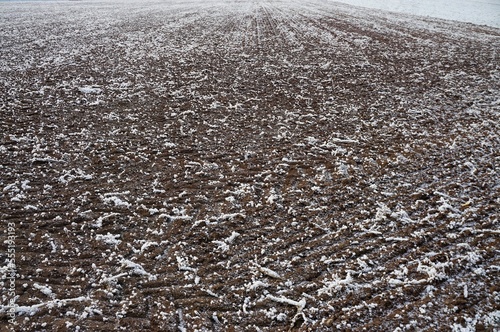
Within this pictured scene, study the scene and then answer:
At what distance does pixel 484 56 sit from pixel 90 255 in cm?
1426

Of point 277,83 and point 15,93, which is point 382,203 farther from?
point 15,93

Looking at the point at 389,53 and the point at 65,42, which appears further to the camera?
the point at 65,42

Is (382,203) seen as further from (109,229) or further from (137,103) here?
(137,103)

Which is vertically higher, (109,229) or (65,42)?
(65,42)

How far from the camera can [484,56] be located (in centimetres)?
1205

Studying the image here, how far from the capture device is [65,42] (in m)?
13.2

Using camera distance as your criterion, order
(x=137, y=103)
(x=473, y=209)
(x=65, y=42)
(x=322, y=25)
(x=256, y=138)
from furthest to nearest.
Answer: (x=322, y=25), (x=65, y=42), (x=137, y=103), (x=256, y=138), (x=473, y=209)

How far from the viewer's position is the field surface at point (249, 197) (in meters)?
3.27

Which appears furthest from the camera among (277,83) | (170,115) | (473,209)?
(277,83)

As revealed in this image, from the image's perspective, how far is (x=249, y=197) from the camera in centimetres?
478

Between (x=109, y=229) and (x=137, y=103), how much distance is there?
14.2 feet

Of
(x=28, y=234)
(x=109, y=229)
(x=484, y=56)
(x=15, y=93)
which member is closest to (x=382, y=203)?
(x=109, y=229)

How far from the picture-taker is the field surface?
3.27 metres

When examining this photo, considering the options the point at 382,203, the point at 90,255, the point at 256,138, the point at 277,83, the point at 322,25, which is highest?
the point at 322,25
